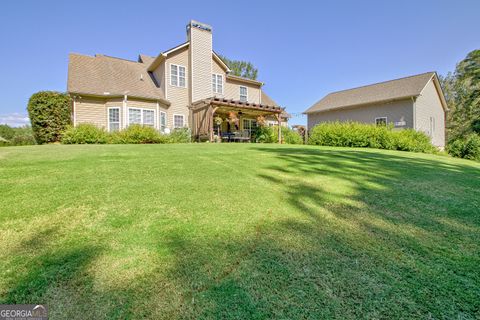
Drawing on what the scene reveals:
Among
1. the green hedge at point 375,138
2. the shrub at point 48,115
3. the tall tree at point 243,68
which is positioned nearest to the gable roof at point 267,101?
the green hedge at point 375,138

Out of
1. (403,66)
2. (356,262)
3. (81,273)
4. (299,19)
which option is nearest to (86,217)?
(81,273)

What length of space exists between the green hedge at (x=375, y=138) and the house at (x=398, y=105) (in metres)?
3.80

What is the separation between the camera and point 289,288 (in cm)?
160

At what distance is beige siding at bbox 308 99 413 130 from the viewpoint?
18031 millimetres

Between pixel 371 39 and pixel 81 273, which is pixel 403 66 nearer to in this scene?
pixel 371 39

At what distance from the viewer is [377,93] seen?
2022 centimetres

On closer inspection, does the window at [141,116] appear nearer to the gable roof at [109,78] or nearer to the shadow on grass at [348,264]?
the gable roof at [109,78]

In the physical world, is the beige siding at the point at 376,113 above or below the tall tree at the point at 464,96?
below

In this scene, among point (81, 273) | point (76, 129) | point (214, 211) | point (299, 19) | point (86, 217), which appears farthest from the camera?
point (299, 19)

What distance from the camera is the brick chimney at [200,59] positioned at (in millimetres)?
16469

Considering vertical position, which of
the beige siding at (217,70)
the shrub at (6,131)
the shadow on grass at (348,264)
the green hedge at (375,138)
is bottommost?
the shadow on grass at (348,264)

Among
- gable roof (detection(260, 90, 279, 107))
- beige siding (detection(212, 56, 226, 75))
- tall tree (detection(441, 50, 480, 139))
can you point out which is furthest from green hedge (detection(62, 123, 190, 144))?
tall tree (detection(441, 50, 480, 139))

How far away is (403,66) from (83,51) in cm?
2888

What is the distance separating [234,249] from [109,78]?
16578 millimetres
